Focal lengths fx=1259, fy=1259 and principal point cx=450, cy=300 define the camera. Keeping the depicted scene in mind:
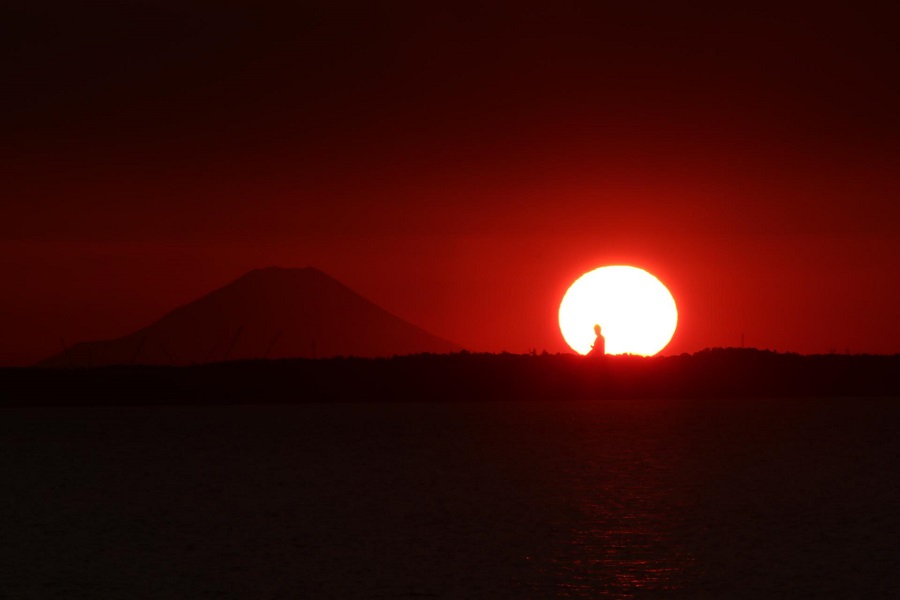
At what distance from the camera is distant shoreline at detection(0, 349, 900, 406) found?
61.9m

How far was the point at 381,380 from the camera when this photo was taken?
211ft

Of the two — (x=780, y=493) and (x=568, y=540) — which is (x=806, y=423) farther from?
(x=568, y=540)

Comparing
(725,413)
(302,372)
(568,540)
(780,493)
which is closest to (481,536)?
(568,540)

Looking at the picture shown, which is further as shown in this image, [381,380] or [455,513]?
[381,380]

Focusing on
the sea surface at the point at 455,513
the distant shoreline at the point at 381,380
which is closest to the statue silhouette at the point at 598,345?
the sea surface at the point at 455,513

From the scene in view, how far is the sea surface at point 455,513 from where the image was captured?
1545cm

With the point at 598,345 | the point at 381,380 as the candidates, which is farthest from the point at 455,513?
the point at 381,380

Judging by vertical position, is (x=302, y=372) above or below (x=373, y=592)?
above

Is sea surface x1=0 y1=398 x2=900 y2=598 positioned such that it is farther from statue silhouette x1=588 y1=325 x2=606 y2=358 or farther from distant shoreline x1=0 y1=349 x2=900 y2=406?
distant shoreline x1=0 y1=349 x2=900 y2=406

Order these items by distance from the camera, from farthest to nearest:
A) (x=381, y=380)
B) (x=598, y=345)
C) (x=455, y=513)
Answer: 1. (x=381, y=380)
2. (x=598, y=345)
3. (x=455, y=513)

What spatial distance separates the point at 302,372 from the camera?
209 ft

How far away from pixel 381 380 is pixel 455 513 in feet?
138

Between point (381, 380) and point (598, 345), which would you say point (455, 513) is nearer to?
point (598, 345)

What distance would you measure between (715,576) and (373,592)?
426cm
